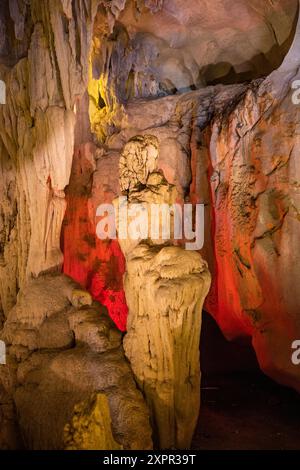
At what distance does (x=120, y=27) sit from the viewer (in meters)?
8.30

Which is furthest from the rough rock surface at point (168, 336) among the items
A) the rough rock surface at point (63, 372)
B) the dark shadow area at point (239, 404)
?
the dark shadow area at point (239, 404)

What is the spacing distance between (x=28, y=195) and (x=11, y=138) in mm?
858

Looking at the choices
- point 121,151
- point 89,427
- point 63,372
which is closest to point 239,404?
point 63,372

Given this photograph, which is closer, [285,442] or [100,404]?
[100,404]

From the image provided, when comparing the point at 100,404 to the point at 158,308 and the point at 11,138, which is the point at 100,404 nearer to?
the point at 158,308

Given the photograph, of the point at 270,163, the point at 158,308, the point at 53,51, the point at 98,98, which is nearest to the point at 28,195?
the point at 53,51

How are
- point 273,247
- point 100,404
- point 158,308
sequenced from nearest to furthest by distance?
point 100,404, point 158,308, point 273,247

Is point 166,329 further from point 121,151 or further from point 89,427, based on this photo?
point 121,151

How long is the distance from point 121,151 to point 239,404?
4.30 m

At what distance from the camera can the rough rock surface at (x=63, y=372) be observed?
3801mm

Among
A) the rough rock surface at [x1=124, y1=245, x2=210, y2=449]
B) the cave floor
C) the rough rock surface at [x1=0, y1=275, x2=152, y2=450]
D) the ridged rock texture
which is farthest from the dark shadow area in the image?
the rough rock surface at [x1=0, y1=275, x2=152, y2=450]

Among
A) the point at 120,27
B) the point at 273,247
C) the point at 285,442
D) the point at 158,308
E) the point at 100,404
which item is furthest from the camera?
the point at 120,27

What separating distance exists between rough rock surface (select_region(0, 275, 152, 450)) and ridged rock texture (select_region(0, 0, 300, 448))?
20 mm

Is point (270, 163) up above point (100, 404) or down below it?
above
